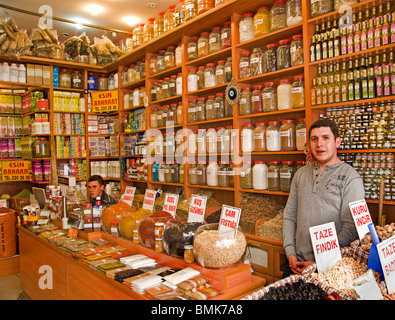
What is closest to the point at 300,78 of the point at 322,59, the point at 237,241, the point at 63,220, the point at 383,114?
the point at 322,59

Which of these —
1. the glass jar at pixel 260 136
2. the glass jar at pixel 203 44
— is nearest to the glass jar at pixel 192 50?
the glass jar at pixel 203 44

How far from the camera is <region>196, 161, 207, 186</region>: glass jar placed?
356 centimetres

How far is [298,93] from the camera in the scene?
269 cm

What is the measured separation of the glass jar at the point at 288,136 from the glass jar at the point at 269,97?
0.62 feet

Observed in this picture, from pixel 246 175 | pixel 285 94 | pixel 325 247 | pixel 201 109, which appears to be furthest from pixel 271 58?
pixel 325 247

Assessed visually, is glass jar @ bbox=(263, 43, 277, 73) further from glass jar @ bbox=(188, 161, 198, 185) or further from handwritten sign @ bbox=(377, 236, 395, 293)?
handwritten sign @ bbox=(377, 236, 395, 293)

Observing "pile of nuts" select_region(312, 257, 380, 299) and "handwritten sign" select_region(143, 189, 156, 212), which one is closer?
"pile of nuts" select_region(312, 257, 380, 299)

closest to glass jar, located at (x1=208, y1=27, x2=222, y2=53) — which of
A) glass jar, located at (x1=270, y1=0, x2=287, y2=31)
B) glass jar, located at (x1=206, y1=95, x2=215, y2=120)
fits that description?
glass jar, located at (x1=206, y1=95, x2=215, y2=120)

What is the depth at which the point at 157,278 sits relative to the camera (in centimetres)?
166

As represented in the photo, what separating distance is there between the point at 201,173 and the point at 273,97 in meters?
1.14

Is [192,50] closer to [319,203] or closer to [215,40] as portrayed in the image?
[215,40]

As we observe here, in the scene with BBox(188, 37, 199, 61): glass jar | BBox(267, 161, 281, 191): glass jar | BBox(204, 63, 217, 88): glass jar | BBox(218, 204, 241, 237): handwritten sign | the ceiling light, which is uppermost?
the ceiling light

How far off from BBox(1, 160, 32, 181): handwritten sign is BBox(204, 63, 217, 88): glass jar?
3166 mm

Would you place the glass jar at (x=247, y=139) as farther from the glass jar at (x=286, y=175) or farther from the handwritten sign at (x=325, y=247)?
the handwritten sign at (x=325, y=247)
